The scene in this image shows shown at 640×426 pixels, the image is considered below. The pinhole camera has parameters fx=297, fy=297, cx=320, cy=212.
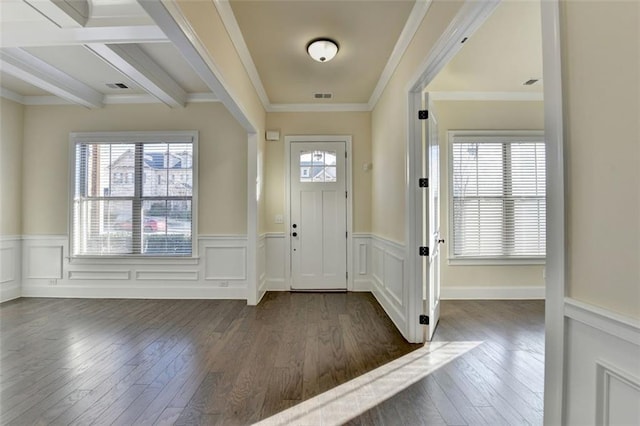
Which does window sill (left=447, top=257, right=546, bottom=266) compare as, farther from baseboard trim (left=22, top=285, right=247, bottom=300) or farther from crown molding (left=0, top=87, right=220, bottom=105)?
crown molding (left=0, top=87, right=220, bottom=105)

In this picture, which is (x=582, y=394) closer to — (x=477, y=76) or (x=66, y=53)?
(x=477, y=76)

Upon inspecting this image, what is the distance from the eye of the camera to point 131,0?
2355 mm

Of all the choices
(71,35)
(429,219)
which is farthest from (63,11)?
(429,219)

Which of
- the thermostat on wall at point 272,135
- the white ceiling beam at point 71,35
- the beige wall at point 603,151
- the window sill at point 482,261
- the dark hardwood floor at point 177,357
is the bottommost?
the dark hardwood floor at point 177,357

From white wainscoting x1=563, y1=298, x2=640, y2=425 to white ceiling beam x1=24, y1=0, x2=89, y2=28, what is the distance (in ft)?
12.1

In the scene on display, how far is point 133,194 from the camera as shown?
4.34 meters

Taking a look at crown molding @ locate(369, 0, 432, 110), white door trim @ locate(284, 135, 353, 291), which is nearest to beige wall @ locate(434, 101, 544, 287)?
crown molding @ locate(369, 0, 432, 110)

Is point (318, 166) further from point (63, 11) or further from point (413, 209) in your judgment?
point (63, 11)

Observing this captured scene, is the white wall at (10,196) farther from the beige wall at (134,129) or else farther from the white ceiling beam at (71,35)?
the white ceiling beam at (71,35)

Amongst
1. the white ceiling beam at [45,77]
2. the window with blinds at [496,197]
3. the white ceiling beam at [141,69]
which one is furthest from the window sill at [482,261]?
the white ceiling beam at [45,77]

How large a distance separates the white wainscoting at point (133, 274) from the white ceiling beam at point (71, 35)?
101 inches

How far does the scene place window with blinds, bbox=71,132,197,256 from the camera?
4.33 metres

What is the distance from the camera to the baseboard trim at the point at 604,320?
0.87m

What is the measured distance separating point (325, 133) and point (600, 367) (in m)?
4.16
